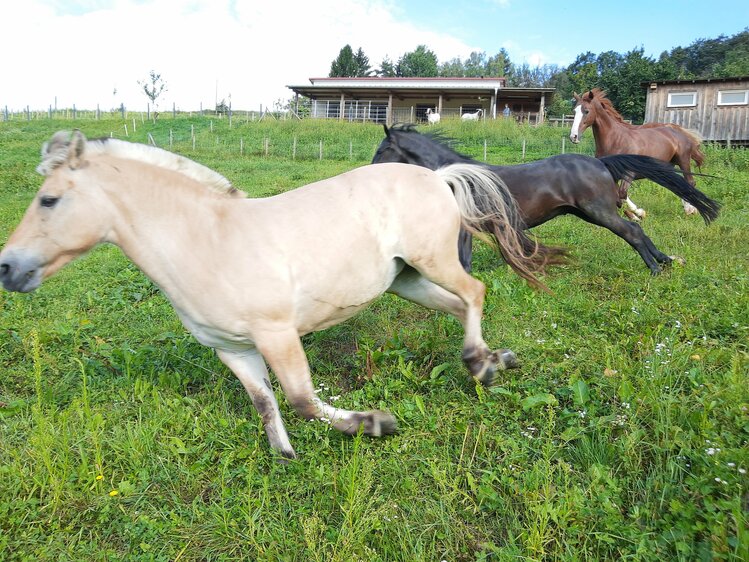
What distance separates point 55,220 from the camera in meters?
2.91

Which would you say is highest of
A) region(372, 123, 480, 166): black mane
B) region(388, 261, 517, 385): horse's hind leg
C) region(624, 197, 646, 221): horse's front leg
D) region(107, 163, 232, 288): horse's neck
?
region(372, 123, 480, 166): black mane

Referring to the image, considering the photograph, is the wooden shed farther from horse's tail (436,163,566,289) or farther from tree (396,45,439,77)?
tree (396,45,439,77)

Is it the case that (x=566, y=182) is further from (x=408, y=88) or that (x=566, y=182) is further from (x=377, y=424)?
(x=408, y=88)

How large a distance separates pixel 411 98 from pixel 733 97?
68.3 feet

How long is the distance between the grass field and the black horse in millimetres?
1134

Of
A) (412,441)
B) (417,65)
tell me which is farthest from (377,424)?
(417,65)

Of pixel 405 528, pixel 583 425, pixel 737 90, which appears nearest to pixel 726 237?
pixel 583 425

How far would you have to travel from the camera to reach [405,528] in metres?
2.49

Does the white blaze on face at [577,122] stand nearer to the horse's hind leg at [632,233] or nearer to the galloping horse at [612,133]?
the galloping horse at [612,133]

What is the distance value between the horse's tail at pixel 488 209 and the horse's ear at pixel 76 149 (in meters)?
2.46

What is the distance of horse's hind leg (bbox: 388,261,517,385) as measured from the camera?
3719mm

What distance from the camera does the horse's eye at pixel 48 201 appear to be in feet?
9.48

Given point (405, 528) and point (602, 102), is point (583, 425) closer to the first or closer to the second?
point (405, 528)

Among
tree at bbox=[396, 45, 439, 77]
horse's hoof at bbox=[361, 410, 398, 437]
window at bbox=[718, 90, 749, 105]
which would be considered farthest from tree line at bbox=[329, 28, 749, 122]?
horse's hoof at bbox=[361, 410, 398, 437]
